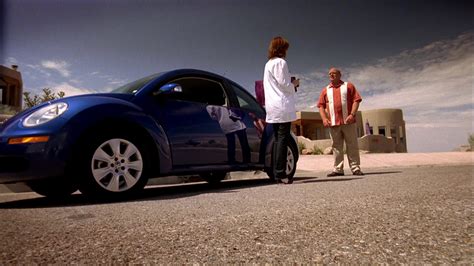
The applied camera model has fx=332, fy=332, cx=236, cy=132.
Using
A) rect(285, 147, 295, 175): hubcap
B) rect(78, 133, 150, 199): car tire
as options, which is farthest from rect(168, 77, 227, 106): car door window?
rect(285, 147, 295, 175): hubcap

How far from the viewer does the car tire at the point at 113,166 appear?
2.87 m

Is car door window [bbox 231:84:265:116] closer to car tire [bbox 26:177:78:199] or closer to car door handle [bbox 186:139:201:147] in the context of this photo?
car door handle [bbox 186:139:201:147]

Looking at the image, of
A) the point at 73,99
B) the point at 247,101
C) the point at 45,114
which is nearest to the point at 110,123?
the point at 73,99

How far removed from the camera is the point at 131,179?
3.10m

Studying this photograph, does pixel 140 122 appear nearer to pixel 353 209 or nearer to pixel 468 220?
pixel 353 209

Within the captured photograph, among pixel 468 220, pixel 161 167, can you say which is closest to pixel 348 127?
pixel 161 167

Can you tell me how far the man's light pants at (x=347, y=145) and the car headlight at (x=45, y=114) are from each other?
3909mm

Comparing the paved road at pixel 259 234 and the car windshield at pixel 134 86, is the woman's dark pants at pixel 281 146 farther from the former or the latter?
the paved road at pixel 259 234

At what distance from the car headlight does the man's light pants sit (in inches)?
154

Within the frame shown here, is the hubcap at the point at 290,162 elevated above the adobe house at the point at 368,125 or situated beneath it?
situated beneath

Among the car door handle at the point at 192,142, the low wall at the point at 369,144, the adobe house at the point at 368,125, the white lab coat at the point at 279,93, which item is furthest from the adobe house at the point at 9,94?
the adobe house at the point at 368,125

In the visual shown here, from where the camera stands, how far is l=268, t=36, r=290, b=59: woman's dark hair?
13.5 ft

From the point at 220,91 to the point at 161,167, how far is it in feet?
4.92

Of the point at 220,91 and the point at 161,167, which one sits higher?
the point at 220,91
